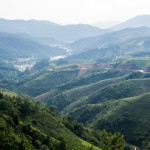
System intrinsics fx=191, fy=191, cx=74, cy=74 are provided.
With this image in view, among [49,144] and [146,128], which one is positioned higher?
[49,144]

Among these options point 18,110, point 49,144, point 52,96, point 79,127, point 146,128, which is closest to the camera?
point 49,144

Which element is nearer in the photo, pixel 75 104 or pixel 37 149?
pixel 37 149

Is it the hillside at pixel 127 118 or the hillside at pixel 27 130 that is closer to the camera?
the hillside at pixel 27 130

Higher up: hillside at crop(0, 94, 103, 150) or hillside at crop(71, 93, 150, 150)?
hillside at crop(0, 94, 103, 150)

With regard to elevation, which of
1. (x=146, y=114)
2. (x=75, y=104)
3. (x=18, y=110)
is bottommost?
(x=75, y=104)

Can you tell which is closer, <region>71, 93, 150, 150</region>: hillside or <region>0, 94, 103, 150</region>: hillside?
<region>0, 94, 103, 150</region>: hillside

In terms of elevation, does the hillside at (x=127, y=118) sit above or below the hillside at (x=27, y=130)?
below

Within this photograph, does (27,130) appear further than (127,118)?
No

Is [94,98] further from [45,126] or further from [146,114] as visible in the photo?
[45,126]

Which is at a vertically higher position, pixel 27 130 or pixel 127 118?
pixel 27 130

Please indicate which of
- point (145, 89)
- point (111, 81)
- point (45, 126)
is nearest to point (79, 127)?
point (45, 126)

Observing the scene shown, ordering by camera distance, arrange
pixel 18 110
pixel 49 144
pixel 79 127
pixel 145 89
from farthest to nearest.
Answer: pixel 145 89
pixel 79 127
pixel 18 110
pixel 49 144
